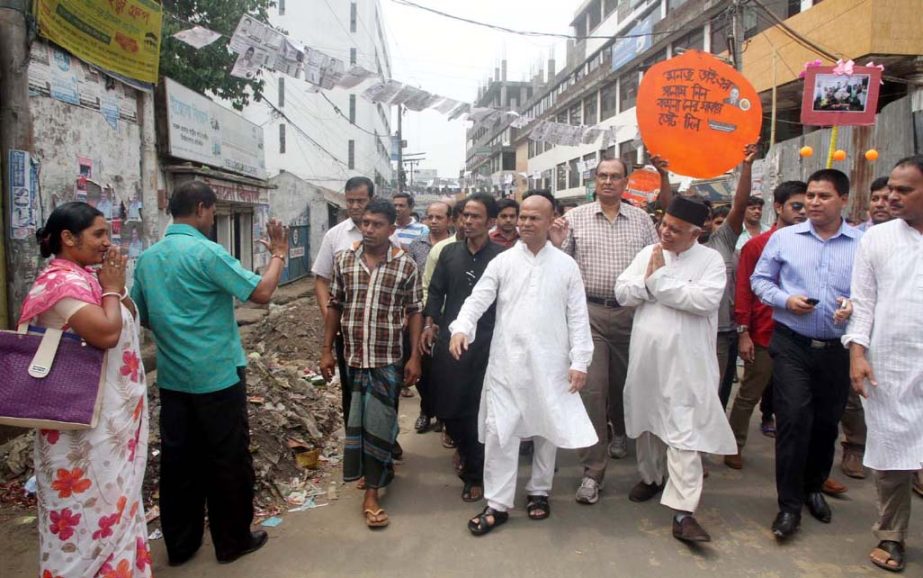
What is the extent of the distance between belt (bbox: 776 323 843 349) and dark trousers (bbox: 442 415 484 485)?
1.91 m

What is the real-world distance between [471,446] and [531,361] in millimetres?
842

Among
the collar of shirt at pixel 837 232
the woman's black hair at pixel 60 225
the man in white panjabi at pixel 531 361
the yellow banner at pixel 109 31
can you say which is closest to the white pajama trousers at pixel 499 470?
the man in white panjabi at pixel 531 361

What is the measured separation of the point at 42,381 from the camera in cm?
229

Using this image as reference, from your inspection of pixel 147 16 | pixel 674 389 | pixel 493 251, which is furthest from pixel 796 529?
pixel 147 16

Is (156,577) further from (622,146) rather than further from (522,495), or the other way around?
(622,146)

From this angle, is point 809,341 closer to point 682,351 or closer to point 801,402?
point 801,402

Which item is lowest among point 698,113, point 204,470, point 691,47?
point 204,470

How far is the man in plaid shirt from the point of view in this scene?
358cm

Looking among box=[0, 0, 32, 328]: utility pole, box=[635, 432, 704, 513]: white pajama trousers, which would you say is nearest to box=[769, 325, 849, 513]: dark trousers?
box=[635, 432, 704, 513]: white pajama trousers

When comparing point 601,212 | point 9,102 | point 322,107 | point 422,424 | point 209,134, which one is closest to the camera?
point 601,212

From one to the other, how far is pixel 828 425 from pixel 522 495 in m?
1.84

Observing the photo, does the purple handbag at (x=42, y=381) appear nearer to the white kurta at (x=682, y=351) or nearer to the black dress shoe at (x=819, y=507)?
the white kurta at (x=682, y=351)

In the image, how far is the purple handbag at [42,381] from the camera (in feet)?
7.44

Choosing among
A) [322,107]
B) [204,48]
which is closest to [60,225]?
[204,48]
